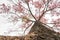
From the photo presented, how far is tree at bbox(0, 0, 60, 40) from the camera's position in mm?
2992

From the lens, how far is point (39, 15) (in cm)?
301

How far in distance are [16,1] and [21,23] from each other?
255 millimetres

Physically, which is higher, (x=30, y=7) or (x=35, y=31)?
(x=30, y=7)

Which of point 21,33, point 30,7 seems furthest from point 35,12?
point 21,33

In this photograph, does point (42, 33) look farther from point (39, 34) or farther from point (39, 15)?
point (39, 15)

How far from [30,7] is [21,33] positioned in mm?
312

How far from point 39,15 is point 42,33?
21cm

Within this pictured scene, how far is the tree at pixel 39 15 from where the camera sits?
2.99 meters

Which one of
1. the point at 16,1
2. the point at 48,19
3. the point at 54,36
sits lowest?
the point at 54,36

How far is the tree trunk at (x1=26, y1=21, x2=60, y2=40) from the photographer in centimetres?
301

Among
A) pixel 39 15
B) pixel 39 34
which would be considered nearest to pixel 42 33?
pixel 39 34

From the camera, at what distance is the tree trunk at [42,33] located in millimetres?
3014

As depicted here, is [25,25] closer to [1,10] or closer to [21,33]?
[21,33]

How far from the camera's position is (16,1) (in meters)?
3.03
